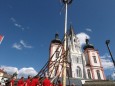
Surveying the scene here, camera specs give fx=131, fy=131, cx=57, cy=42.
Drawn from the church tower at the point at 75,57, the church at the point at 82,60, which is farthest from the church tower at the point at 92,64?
the church tower at the point at 75,57

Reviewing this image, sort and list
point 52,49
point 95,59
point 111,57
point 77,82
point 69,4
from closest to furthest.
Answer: point 69,4, point 111,57, point 77,82, point 52,49, point 95,59

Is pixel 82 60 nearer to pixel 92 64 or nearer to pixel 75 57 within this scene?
pixel 75 57

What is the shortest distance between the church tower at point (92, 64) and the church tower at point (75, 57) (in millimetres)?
3070

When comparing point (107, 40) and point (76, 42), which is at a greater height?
point (76, 42)

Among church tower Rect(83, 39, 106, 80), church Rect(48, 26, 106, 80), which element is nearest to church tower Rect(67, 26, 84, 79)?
church Rect(48, 26, 106, 80)

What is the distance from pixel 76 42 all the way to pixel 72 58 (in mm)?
9814

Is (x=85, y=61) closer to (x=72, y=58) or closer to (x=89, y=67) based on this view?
(x=89, y=67)

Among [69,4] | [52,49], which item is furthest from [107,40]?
A: [52,49]

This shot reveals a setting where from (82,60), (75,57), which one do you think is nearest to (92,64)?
(82,60)

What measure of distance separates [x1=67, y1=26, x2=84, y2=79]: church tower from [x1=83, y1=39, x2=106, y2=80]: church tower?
3070 mm

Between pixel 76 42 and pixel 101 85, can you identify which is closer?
pixel 101 85

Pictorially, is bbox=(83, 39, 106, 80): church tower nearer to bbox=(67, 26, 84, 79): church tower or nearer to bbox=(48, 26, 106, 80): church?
bbox=(48, 26, 106, 80): church

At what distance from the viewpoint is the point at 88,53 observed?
56.9 metres

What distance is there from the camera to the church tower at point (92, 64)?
5116cm
